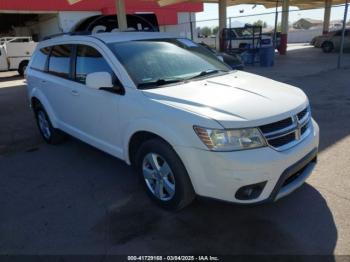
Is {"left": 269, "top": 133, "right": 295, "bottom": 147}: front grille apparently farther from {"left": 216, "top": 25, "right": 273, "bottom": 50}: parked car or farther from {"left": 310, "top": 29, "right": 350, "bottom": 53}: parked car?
{"left": 310, "top": 29, "right": 350, "bottom": 53}: parked car

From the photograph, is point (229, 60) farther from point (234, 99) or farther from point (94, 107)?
point (234, 99)

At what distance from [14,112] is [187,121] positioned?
7.59 meters

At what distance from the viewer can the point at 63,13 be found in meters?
25.3

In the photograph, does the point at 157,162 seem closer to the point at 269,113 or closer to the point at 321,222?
the point at 269,113

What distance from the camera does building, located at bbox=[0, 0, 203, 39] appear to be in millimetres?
23406

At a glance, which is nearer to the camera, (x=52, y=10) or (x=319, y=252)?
(x=319, y=252)

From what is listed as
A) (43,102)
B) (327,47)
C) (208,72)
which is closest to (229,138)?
(208,72)

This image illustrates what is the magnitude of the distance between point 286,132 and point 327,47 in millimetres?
23150

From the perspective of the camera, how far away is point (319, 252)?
281 centimetres

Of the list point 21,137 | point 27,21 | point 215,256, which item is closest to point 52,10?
point 27,21

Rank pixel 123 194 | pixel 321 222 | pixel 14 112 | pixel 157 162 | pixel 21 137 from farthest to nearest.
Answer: pixel 14 112
pixel 21 137
pixel 123 194
pixel 157 162
pixel 321 222

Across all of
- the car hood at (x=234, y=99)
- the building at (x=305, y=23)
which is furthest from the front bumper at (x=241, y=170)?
the building at (x=305, y=23)

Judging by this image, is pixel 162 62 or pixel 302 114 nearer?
pixel 302 114

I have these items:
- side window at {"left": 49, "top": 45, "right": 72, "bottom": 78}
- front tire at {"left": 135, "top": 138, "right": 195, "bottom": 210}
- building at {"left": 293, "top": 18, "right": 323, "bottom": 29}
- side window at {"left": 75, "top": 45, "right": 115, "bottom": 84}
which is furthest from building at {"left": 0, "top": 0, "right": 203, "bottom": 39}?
building at {"left": 293, "top": 18, "right": 323, "bottom": 29}
